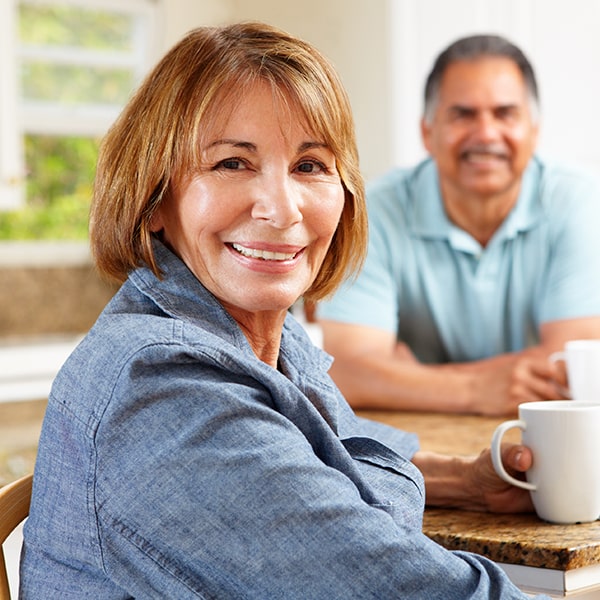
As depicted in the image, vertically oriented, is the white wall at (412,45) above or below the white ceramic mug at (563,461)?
above

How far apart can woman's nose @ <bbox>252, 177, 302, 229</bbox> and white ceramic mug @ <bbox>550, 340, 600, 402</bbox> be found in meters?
0.70

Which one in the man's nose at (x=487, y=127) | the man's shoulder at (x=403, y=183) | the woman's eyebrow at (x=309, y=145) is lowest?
the man's shoulder at (x=403, y=183)

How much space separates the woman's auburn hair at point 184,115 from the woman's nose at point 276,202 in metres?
0.07

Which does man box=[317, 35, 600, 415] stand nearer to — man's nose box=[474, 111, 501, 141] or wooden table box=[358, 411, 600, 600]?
man's nose box=[474, 111, 501, 141]

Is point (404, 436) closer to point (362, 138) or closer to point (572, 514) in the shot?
point (572, 514)

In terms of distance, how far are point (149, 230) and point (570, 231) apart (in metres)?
1.29

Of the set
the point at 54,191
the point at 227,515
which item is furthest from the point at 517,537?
the point at 54,191

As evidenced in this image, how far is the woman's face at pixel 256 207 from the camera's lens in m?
0.99

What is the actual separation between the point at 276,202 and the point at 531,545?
0.43 meters

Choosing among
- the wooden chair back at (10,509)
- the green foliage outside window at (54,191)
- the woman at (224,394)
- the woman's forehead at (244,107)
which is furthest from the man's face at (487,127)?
the green foliage outside window at (54,191)

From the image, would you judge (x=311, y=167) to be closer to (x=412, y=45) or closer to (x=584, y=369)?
(x=584, y=369)

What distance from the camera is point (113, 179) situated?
1.05 meters

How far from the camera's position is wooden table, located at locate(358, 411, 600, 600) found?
104 cm

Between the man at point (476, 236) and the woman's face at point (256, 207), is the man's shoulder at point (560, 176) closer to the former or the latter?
the man at point (476, 236)
